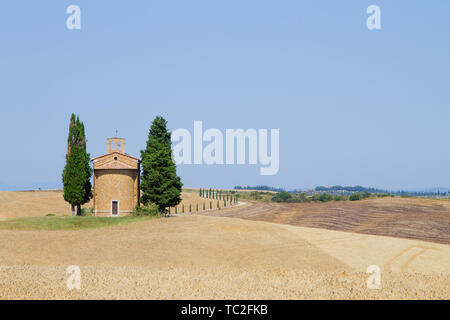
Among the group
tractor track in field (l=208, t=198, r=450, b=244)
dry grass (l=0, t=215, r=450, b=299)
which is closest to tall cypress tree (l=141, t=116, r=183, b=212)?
dry grass (l=0, t=215, r=450, b=299)

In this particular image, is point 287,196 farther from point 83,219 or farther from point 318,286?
point 318,286

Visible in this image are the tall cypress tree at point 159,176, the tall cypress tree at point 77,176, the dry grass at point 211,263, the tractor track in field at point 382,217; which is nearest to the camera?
the dry grass at point 211,263

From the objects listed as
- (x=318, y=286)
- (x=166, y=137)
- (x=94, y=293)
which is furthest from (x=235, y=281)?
(x=166, y=137)

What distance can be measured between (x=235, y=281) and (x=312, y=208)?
35690mm

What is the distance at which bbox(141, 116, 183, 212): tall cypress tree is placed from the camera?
48000mm

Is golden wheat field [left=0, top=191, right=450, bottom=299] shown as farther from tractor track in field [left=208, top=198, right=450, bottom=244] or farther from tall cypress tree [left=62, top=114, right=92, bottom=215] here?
tall cypress tree [left=62, top=114, right=92, bottom=215]

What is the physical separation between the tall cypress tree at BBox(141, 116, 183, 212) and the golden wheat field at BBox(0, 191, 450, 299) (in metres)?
7.53

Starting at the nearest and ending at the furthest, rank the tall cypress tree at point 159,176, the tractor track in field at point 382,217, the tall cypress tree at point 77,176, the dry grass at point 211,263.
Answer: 1. the dry grass at point 211,263
2. the tractor track in field at point 382,217
3. the tall cypress tree at point 159,176
4. the tall cypress tree at point 77,176

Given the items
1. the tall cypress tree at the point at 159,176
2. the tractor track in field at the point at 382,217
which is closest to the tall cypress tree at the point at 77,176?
the tall cypress tree at the point at 159,176

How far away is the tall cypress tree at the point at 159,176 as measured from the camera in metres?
48.0

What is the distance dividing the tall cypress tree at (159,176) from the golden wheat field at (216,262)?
7.53 metres

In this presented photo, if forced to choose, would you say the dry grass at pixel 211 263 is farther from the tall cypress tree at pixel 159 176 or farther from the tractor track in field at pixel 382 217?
the tall cypress tree at pixel 159 176

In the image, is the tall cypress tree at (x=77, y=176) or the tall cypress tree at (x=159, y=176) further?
the tall cypress tree at (x=77, y=176)

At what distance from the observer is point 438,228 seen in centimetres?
3912
